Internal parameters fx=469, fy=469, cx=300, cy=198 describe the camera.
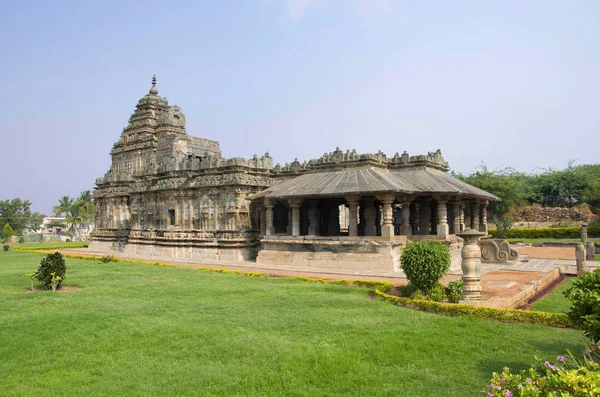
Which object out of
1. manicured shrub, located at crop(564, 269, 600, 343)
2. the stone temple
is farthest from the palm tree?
manicured shrub, located at crop(564, 269, 600, 343)

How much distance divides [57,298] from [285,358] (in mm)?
8305

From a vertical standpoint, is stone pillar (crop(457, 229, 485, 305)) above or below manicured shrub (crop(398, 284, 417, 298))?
above

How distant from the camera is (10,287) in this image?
49.3 ft

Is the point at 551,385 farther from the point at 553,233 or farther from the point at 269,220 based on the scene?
the point at 553,233

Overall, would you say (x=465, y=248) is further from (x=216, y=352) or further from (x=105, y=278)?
(x=105, y=278)

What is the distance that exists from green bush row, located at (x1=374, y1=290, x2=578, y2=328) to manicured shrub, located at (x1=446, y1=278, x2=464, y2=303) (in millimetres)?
1135

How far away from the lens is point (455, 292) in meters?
11.5

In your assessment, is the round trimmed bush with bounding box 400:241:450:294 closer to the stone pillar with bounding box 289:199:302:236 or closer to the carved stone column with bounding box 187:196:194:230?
the stone pillar with bounding box 289:199:302:236

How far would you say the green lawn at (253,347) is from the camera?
6270mm

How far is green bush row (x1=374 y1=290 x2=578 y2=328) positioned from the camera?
30.0 feet

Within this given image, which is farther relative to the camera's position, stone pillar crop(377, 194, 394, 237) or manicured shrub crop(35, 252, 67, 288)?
stone pillar crop(377, 194, 394, 237)

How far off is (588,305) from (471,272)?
5107mm

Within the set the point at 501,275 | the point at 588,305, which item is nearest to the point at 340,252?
the point at 501,275

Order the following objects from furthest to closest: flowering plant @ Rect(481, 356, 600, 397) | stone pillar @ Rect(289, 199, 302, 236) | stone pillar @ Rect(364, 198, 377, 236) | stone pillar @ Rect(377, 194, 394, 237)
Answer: stone pillar @ Rect(289, 199, 302, 236) < stone pillar @ Rect(364, 198, 377, 236) < stone pillar @ Rect(377, 194, 394, 237) < flowering plant @ Rect(481, 356, 600, 397)
